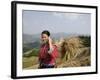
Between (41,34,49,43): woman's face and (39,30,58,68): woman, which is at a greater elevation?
(41,34,49,43): woman's face

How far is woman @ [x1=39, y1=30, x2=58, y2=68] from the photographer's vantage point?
5.76 ft

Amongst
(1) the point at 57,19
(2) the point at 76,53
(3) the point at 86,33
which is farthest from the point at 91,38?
(1) the point at 57,19

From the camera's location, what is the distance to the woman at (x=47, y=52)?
175 centimetres

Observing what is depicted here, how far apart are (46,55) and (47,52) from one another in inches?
0.9

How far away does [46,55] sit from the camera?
69.7 inches

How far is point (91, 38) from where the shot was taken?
1.92 m

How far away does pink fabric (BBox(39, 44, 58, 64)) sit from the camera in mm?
1755

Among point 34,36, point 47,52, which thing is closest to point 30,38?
point 34,36

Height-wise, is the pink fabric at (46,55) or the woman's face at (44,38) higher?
the woman's face at (44,38)

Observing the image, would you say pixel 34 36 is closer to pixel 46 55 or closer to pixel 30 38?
pixel 30 38

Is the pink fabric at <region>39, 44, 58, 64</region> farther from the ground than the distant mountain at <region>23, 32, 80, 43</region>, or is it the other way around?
the distant mountain at <region>23, 32, 80, 43</region>

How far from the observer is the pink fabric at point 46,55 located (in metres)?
1.75

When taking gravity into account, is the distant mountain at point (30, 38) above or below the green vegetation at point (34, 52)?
above
